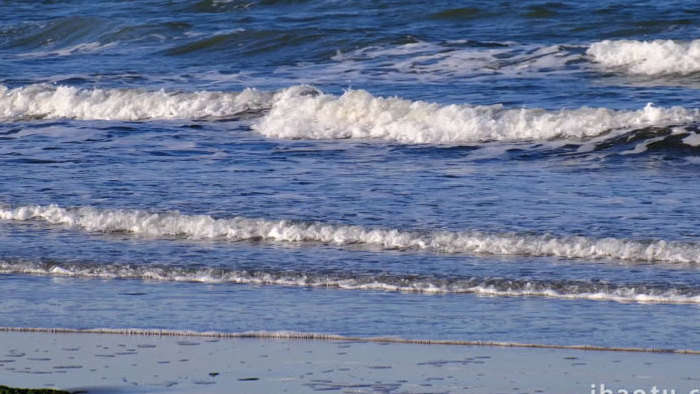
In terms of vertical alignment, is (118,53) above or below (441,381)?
above

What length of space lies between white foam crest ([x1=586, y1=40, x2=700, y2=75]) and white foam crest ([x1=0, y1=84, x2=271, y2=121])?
3.81 metres

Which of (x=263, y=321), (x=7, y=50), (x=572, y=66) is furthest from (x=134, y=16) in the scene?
(x=263, y=321)

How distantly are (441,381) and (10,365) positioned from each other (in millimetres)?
1564

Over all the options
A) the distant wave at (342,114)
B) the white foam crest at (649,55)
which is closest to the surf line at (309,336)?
the distant wave at (342,114)

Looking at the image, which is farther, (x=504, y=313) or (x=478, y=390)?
(x=504, y=313)

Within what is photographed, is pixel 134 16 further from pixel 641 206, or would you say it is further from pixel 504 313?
pixel 504 313

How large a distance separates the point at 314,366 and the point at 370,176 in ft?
14.9

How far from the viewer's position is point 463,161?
10.1m

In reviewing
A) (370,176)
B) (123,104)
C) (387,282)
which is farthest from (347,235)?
(123,104)

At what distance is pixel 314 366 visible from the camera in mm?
4906

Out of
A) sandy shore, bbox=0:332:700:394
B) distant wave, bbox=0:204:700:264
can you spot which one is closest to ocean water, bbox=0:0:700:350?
distant wave, bbox=0:204:700:264

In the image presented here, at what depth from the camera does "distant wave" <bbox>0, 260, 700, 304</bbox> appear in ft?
20.0

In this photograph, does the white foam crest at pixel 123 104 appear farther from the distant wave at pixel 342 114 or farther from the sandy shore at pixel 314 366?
the sandy shore at pixel 314 366

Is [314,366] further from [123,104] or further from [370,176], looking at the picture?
[123,104]
